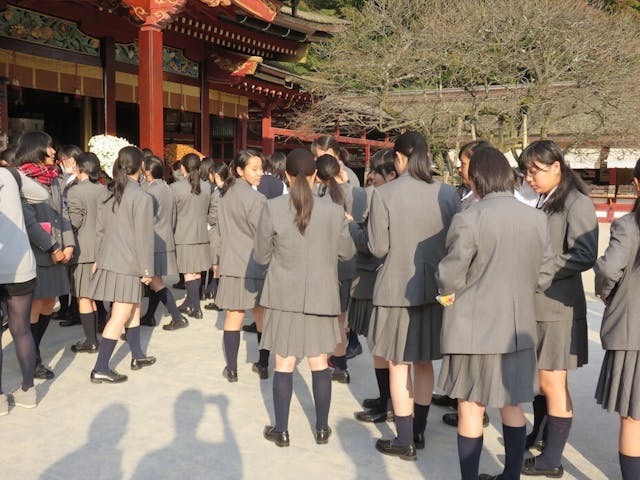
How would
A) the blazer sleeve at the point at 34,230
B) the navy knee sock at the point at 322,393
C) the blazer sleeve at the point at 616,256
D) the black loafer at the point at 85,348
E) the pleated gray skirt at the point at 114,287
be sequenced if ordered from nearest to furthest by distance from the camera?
the blazer sleeve at the point at 616,256 → the navy knee sock at the point at 322,393 → the blazer sleeve at the point at 34,230 → the pleated gray skirt at the point at 114,287 → the black loafer at the point at 85,348

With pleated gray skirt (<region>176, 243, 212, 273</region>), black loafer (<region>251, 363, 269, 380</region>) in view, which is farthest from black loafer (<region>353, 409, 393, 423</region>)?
pleated gray skirt (<region>176, 243, 212, 273</region>)

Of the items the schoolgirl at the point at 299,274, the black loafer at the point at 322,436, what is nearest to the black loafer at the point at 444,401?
the black loafer at the point at 322,436

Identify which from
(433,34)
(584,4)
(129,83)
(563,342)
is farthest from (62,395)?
(584,4)

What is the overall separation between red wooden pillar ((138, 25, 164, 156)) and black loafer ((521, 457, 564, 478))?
6.17 metres

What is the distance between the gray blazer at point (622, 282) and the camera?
261 cm

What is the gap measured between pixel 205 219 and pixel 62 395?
2784 mm

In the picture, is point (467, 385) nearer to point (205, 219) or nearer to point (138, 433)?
point (138, 433)

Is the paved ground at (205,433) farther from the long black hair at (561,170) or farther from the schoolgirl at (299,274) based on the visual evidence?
the long black hair at (561,170)

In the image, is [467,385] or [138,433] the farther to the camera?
[138,433]

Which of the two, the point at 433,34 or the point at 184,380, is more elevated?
the point at 433,34

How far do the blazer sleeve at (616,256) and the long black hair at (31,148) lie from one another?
3.46m

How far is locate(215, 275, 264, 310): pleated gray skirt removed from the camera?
4.37 meters

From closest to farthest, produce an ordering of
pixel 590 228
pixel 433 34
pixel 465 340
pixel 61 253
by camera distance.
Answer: pixel 465 340
pixel 590 228
pixel 61 253
pixel 433 34

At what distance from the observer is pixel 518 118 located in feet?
62.9
